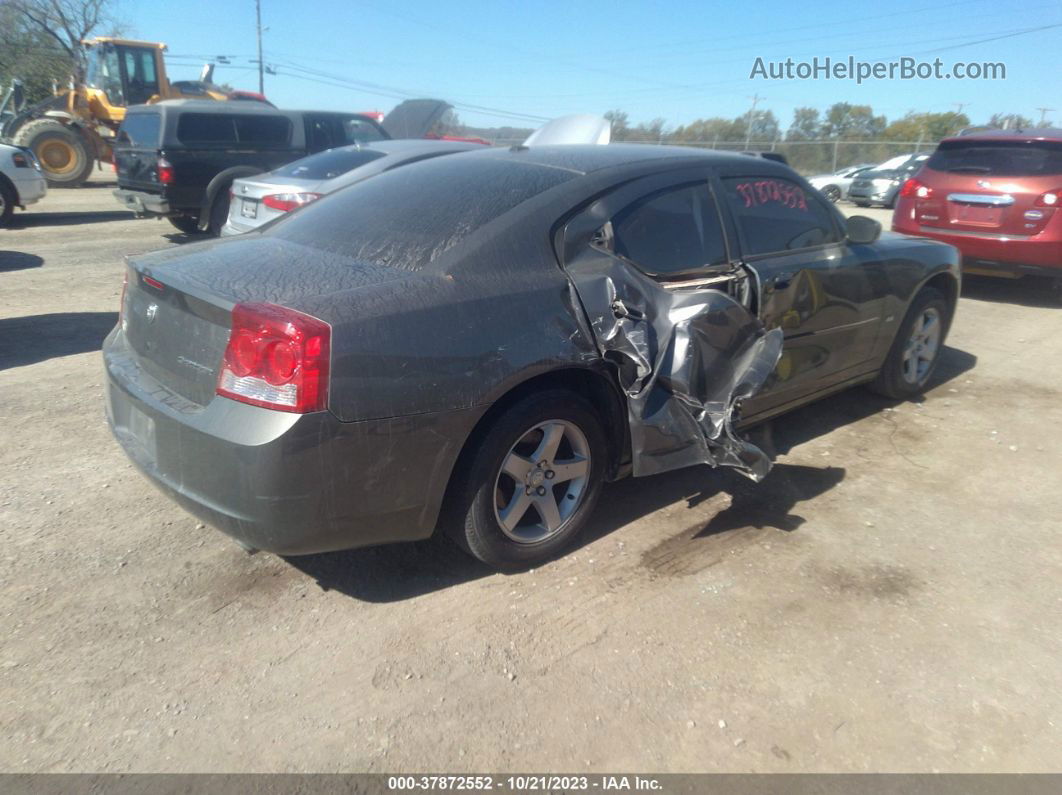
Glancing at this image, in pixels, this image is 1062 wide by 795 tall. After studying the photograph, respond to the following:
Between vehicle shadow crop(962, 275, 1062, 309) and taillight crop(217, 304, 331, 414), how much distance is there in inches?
343

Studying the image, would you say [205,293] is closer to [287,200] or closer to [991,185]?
[287,200]

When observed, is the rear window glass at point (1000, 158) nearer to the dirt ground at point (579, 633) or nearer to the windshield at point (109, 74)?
the dirt ground at point (579, 633)

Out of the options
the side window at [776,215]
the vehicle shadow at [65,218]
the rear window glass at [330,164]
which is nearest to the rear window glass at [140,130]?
the vehicle shadow at [65,218]

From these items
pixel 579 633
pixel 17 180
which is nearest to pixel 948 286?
pixel 579 633

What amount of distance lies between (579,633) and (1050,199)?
7629 millimetres

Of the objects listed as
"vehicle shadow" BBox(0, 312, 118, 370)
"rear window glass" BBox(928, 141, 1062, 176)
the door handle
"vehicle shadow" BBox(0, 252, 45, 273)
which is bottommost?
"vehicle shadow" BBox(0, 312, 118, 370)

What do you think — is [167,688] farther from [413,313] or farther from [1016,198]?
[1016,198]

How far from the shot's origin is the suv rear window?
11727 mm

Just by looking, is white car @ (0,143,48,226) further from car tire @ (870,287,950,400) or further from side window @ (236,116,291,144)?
car tire @ (870,287,950,400)

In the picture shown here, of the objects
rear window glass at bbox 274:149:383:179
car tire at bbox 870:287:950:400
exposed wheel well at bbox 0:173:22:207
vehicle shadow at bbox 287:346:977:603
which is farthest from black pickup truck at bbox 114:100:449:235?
car tire at bbox 870:287:950:400

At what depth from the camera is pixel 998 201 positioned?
27.7 ft

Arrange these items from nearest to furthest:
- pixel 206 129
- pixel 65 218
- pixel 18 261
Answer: pixel 18 261 < pixel 206 129 < pixel 65 218

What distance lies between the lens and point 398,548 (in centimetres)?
365

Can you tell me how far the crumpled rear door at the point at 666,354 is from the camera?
3.43m
